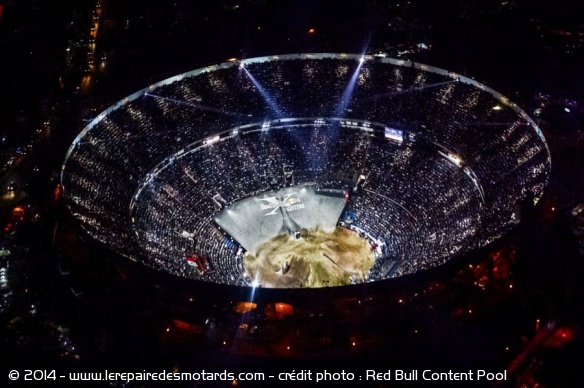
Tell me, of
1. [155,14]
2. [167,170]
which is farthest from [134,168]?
[155,14]

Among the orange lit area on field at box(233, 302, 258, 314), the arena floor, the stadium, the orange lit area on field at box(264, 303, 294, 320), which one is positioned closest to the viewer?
the orange lit area on field at box(264, 303, 294, 320)

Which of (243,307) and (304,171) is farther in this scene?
(304,171)

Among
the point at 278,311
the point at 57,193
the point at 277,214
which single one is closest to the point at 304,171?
the point at 277,214

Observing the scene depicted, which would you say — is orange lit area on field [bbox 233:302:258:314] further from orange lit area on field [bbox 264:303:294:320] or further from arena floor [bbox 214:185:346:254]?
arena floor [bbox 214:185:346:254]

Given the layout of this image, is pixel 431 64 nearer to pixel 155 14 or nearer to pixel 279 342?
pixel 279 342

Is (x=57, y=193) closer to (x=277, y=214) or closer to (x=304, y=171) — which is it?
(x=277, y=214)

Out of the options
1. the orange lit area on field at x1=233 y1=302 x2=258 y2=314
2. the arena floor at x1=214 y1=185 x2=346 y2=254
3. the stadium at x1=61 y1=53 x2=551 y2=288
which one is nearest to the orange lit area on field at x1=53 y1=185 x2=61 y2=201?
the stadium at x1=61 y1=53 x2=551 y2=288

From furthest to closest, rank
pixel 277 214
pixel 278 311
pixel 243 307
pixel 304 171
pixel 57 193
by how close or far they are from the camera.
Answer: pixel 304 171 < pixel 277 214 < pixel 57 193 < pixel 243 307 < pixel 278 311

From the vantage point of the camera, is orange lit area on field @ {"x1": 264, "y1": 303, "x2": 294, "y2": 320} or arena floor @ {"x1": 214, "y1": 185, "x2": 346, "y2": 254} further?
arena floor @ {"x1": 214, "y1": 185, "x2": 346, "y2": 254}
